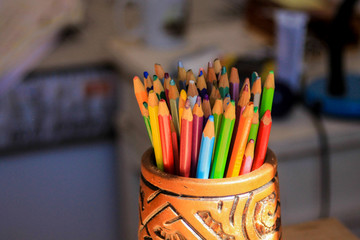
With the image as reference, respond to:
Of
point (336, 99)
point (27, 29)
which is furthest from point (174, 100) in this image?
point (27, 29)

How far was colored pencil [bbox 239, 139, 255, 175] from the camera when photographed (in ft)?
1.01

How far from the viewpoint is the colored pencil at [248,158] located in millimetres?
308

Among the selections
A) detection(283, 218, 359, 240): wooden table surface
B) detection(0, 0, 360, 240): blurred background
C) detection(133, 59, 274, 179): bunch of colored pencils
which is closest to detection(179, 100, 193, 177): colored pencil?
detection(133, 59, 274, 179): bunch of colored pencils

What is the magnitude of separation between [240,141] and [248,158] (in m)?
0.01

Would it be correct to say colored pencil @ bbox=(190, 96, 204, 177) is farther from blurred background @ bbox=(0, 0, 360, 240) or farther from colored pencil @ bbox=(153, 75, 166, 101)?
blurred background @ bbox=(0, 0, 360, 240)

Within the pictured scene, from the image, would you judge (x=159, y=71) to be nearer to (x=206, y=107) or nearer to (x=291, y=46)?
(x=206, y=107)

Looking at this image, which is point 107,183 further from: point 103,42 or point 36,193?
point 103,42

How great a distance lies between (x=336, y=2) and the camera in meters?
1.10

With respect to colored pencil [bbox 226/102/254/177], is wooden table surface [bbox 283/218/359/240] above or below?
below

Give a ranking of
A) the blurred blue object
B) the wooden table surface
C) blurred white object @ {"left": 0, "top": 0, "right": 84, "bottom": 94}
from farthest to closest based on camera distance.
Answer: blurred white object @ {"left": 0, "top": 0, "right": 84, "bottom": 94}
the blurred blue object
the wooden table surface

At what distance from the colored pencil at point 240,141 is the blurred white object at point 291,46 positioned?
52 cm

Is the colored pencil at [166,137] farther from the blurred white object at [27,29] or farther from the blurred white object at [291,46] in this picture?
the blurred white object at [27,29]

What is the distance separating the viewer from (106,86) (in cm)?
115

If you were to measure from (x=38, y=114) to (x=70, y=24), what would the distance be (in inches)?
13.1
